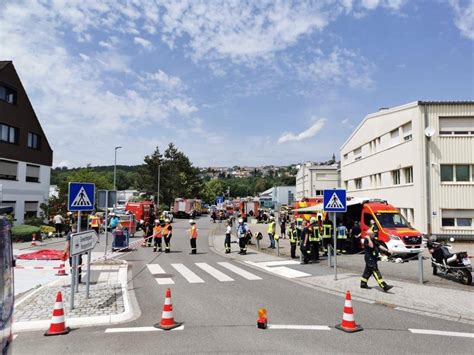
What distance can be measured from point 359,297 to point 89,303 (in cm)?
656

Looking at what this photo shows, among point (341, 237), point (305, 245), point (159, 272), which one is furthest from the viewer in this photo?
point (341, 237)

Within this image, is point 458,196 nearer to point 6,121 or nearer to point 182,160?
point 6,121

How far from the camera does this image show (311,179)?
205 ft

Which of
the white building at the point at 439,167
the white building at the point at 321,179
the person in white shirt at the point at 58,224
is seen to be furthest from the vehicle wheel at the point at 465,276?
the white building at the point at 321,179

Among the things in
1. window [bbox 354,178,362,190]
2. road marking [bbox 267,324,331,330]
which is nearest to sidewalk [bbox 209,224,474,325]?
road marking [bbox 267,324,331,330]

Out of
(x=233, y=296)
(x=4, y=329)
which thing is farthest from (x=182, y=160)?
(x=4, y=329)

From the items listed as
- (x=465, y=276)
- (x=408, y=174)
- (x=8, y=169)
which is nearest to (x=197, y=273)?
(x=465, y=276)

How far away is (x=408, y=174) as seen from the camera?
26906 millimetres

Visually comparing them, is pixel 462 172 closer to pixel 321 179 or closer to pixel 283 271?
pixel 283 271

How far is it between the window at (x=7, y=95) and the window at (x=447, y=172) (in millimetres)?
33009

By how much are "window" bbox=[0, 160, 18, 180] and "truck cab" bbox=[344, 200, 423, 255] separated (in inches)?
1023

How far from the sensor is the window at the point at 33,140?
33.0 meters

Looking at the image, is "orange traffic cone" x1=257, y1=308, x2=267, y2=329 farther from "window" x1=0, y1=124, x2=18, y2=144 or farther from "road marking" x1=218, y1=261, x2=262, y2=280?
"window" x1=0, y1=124, x2=18, y2=144

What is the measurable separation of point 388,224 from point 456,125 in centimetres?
1236
